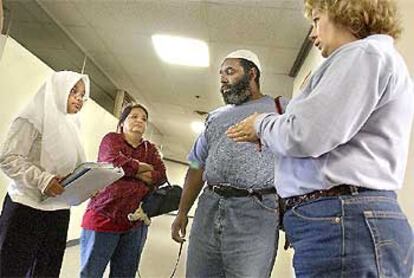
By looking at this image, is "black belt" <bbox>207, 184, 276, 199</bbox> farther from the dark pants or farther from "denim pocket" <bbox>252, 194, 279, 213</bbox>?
the dark pants

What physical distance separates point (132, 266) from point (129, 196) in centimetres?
32

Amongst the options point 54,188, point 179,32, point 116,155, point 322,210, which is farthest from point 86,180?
point 179,32

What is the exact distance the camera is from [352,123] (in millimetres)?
601

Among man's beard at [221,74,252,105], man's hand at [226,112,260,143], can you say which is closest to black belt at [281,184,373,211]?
man's hand at [226,112,260,143]

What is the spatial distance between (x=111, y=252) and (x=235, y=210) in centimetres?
78

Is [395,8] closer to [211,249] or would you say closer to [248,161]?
[248,161]

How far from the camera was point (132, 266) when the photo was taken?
1.70m

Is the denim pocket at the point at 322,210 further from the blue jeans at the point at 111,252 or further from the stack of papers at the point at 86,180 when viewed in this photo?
the blue jeans at the point at 111,252

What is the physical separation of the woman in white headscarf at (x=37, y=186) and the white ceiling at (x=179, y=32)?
745 mm

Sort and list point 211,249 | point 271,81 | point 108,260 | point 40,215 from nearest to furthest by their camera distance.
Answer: point 211,249 < point 40,215 < point 108,260 < point 271,81

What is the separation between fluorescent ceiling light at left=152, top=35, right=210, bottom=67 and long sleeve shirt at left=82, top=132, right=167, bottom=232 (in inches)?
64.4

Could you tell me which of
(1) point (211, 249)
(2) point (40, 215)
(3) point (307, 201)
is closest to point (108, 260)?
(2) point (40, 215)

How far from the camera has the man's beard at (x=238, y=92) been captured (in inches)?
52.6

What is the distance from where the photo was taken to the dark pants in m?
1.33
